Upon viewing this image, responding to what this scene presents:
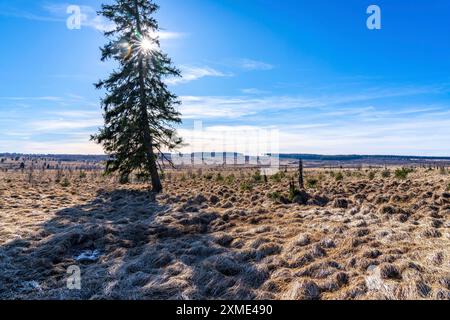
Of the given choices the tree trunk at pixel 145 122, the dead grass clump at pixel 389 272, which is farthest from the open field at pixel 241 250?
the tree trunk at pixel 145 122

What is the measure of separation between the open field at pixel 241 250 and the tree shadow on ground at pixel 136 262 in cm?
3

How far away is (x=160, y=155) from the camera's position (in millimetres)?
20125

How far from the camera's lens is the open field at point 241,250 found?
5941 millimetres

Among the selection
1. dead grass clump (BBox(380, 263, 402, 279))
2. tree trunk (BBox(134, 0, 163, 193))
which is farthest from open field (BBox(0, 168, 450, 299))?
tree trunk (BBox(134, 0, 163, 193))

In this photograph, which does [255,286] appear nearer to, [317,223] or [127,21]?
[317,223]

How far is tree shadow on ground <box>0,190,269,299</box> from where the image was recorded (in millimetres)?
6102

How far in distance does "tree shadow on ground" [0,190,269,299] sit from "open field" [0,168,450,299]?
0.03m

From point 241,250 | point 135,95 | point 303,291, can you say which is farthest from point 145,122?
point 303,291

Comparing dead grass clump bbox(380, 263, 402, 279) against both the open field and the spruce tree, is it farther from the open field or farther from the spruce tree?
the spruce tree

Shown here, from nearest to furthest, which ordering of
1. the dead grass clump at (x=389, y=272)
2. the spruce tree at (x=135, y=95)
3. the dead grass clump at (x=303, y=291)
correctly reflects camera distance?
the dead grass clump at (x=303, y=291) → the dead grass clump at (x=389, y=272) → the spruce tree at (x=135, y=95)

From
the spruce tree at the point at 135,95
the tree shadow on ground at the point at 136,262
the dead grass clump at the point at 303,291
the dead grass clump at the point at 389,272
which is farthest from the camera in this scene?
the spruce tree at the point at 135,95

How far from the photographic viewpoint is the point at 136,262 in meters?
7.46

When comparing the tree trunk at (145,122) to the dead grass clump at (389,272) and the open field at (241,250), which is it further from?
the dead grass clump at (389,272)
